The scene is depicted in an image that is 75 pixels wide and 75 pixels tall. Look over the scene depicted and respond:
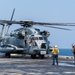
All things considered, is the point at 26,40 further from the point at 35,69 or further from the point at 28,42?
the point at 35,69

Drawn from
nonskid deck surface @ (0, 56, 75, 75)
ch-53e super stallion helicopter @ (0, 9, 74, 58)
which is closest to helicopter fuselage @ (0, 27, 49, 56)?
ch-53e super stallion helicopter @ (0, 9, 74, 58)

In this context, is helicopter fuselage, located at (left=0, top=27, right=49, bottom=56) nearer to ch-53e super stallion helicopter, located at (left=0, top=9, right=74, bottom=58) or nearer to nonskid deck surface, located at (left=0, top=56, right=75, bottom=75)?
ch-53e super stallion helicopter, located at (left=0, top=9, right=74, bottom=58)

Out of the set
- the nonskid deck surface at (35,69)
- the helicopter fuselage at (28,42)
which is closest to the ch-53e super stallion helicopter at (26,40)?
the helicopter fuselage at (28,42)

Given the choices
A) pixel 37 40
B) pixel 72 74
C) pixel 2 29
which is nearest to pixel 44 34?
pixel 37 40

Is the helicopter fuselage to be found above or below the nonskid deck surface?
above

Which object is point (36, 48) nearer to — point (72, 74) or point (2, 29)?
point (2, 29)

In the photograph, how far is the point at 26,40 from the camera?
3766cm

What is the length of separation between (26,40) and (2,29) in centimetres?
326

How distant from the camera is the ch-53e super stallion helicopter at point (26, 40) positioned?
36.8 m

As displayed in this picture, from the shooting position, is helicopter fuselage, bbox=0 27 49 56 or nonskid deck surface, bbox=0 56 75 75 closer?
nonskid deck surface, bbox=0 56 75 75

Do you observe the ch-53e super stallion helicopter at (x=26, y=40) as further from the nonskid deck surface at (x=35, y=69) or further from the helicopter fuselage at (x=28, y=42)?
the nonskid deck surface at (x=35, y=69)

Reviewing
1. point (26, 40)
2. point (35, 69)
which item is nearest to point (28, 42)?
point (26, 40)

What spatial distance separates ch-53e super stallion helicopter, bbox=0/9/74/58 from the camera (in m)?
36.8

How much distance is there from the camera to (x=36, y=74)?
16438 millimetres
